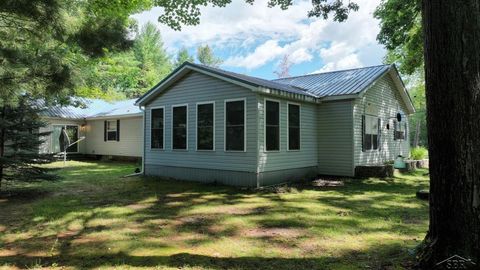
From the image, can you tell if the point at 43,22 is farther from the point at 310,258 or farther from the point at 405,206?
the point at 405,206

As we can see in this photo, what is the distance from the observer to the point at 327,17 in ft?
35.5

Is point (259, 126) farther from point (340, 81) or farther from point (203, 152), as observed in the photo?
point (340, 81)

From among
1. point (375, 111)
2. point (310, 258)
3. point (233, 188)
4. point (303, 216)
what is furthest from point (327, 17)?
point (310, 258)

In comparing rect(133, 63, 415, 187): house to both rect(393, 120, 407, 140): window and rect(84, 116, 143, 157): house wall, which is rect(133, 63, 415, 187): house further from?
rect(84, 116, 143, 157): house wall

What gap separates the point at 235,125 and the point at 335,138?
13.6 feet

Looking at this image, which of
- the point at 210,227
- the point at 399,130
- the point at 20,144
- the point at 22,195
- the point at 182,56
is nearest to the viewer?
the point at 210,227

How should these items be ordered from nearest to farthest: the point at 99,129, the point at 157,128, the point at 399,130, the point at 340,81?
the point at 157,128 → the point at 340,81 → the point at 399,130 → the point at 99,129

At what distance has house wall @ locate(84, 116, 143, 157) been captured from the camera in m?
18.9

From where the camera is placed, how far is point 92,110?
74.5 feet

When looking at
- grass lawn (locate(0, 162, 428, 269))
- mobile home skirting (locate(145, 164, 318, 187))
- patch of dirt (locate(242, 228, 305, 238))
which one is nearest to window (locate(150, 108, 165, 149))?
mobile home skirting (locate(145, 164, 318, 187))

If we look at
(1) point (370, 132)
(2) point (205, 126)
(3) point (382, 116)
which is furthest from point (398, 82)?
(2) point (205, 126)

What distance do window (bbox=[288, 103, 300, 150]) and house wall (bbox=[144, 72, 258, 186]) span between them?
180 cm

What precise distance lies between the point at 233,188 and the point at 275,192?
4.25 ft

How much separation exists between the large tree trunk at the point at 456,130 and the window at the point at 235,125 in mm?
6934
